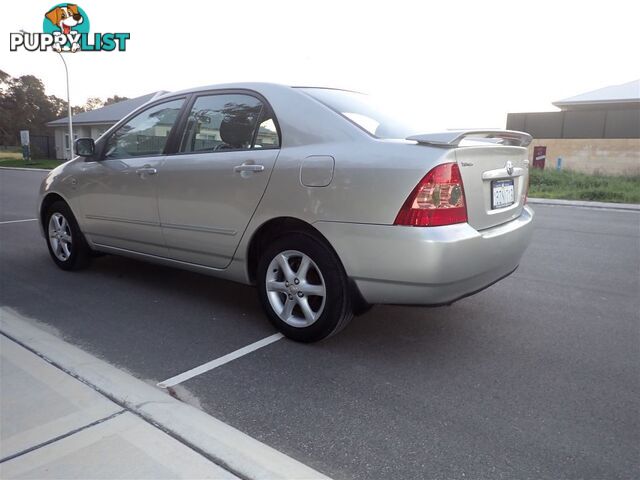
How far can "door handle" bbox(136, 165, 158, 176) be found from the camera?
4.20 meters

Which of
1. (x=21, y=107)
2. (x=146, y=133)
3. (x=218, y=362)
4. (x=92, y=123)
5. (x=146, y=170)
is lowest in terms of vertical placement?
(x=218, y=362)

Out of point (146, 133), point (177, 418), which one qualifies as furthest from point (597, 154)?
point (177, 418)

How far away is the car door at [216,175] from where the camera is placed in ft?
11.7

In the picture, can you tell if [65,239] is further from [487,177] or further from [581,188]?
[581,188]

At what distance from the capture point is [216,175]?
12.3 feet

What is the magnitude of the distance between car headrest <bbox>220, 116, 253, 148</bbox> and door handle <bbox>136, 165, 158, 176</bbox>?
Result: 0.72 m

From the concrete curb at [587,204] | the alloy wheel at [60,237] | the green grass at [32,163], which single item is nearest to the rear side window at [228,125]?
the alloy wheel at [60,237]

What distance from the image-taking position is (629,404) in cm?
275

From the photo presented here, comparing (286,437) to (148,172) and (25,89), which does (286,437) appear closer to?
(148,172)

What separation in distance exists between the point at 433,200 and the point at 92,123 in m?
40.9

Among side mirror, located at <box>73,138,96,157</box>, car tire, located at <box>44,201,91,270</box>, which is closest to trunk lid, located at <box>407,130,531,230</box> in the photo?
side mirror, located at <box>73,138,96,157</box>

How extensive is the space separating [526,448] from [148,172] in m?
3.30

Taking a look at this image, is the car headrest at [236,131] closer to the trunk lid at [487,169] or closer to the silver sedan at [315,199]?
the silver sedan at [315,199]

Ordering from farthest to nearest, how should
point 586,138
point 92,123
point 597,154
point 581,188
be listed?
1. point 92,123
2. point 586,138
3. point 597,154
4. point 581,188
